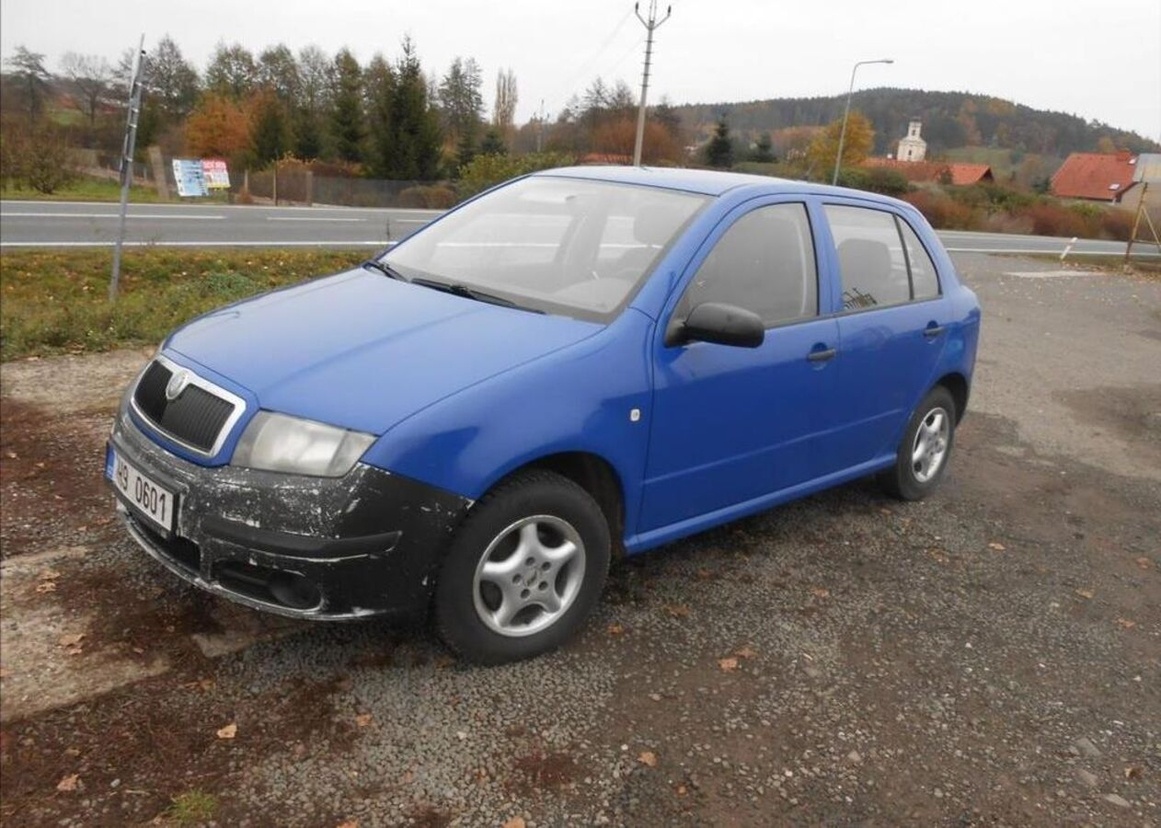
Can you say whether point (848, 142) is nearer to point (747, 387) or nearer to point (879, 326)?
point (879, 326)

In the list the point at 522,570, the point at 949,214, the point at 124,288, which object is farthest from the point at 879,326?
the point at 949,214

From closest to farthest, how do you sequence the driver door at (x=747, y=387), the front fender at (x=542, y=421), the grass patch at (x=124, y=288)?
Result: the front fender at (x=542, y=421)
the driver door at (x=747, y=387)
the grass patch at (x=124, y=288)

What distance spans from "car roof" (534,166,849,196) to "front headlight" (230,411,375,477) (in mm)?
1963

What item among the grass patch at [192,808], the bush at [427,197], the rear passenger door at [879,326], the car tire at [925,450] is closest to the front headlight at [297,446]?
the grass patch at [192,808]

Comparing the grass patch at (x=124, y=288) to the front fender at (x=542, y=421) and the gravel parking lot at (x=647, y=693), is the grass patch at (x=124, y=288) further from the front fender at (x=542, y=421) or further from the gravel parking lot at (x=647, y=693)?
the front fender at (x=542, y=421)

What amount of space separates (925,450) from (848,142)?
5138cm

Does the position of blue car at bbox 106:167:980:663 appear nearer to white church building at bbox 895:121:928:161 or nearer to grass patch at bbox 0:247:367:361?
grass patch at bbox 0:247:367:361

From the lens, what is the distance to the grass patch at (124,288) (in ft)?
22.9

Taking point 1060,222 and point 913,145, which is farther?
point 913,145

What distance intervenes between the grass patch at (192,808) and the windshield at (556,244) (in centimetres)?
190

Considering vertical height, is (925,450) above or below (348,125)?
below

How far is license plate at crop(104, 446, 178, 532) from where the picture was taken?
2.83 meters

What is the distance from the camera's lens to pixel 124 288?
40.2ft

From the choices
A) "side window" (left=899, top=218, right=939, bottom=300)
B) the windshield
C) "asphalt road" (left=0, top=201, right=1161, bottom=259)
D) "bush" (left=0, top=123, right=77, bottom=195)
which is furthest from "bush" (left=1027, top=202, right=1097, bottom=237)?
the windshield
